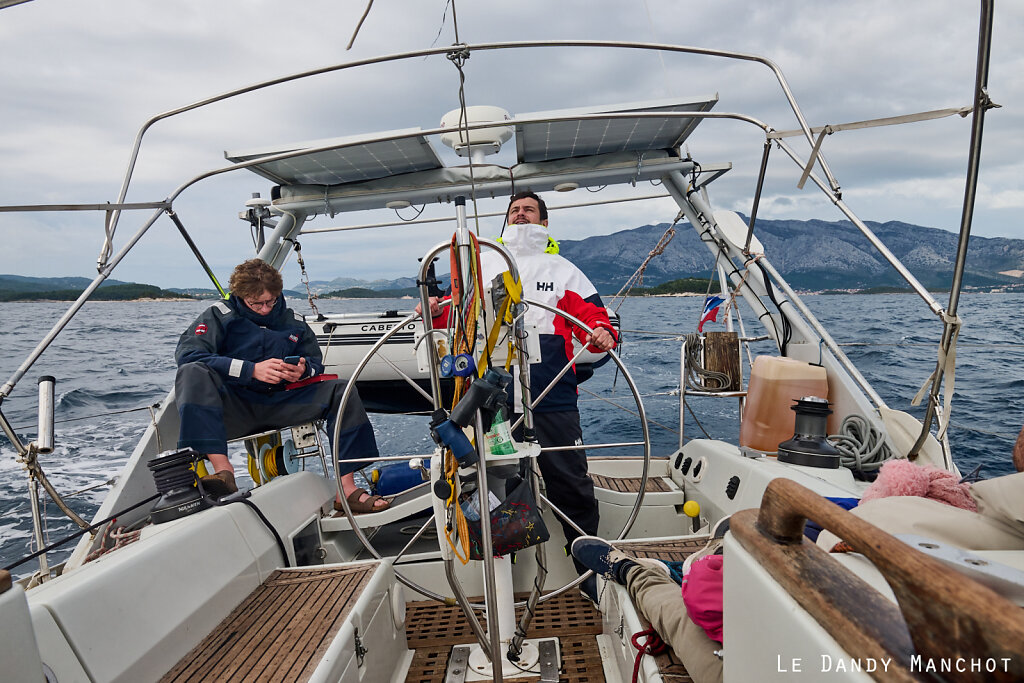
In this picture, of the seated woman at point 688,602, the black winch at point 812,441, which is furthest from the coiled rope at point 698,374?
the seated woman at point 688,602

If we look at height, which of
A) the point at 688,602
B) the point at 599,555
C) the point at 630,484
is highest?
the point at 688,602

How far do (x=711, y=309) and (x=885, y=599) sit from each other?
2.78 metres

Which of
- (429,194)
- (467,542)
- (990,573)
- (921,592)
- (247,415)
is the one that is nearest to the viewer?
(921,592)

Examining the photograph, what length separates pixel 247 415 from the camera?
2.57m

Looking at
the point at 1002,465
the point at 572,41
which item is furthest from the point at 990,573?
the point at 1002,465

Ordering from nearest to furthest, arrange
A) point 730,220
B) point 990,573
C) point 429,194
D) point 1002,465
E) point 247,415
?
point 990,573
point 247,415
point 730,220
point 429,194
point 1002,465

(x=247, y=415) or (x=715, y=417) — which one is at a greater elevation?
(x=247, y=415)

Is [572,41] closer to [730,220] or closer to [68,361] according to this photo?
[730,220]

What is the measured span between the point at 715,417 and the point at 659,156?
4.97m

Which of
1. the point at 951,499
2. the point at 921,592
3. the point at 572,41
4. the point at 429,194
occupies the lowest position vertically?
the point at 951,499

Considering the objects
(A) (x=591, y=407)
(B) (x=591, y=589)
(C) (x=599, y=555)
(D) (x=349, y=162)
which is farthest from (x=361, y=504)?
(A) (x=591, y=407)

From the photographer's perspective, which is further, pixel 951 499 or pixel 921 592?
pixel 951 499

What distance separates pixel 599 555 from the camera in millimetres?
1790

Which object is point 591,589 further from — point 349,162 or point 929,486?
point 349,162
